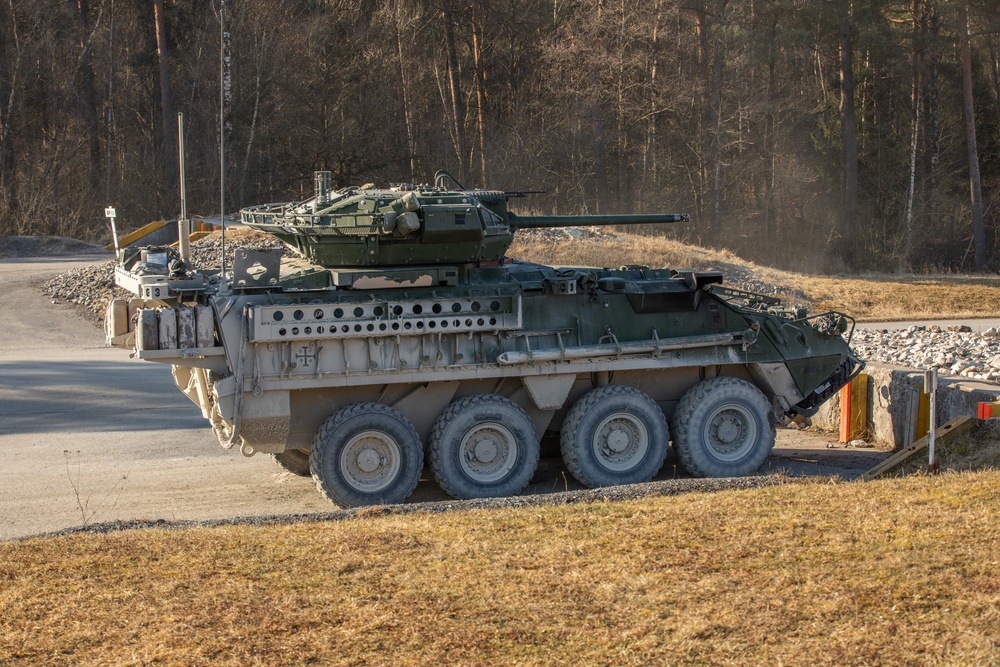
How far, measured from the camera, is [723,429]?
447 inches

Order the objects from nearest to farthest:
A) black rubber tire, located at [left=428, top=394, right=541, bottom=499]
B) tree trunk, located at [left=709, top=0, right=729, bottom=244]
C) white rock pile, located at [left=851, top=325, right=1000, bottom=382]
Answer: black rubber tire, located at [left=428, top=394, right=541, bottom=499] → white rock pile, located at [left=851, top=325, right=1000, bottom=382] → tree trunk, located at [left=709, top=0, right=729, bottom=244]

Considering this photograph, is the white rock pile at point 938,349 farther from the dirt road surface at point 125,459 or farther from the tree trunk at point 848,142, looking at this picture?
the tree trunk at point 848,142

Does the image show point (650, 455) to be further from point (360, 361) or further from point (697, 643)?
point (697, 643)

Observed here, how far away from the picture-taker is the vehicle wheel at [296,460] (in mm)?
11891

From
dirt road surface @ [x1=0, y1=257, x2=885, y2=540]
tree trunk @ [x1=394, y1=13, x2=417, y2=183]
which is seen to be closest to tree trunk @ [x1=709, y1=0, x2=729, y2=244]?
tree trunk @ [x1=394, y1=13, x2=417, y2=183]

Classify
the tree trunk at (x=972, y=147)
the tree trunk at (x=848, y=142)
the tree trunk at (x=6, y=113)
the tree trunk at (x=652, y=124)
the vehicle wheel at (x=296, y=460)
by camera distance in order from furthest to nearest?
the tree trunk at (x=848, y=142)
the tree trunk at (x=652, y=124)
the tree trunk at (x=972, y=147)
the tree trunk at (x=6, y=113)
the vehicle wheel at (x=296, y=460)

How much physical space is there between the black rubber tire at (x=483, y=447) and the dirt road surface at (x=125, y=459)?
18.1 inches

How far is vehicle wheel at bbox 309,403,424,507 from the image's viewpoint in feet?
33.7

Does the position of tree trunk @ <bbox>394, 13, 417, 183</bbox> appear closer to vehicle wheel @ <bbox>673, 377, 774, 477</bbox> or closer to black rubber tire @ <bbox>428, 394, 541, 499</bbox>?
vehicle wheel @ <bbox>673, 377, 774, 477</bbox>

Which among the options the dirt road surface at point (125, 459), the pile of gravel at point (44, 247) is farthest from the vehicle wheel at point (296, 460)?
the pile of gravel at point (44, 247)

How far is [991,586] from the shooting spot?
651 cm

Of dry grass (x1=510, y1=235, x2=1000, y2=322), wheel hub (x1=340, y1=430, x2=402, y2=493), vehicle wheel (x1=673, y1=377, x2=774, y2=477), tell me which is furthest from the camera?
dry grass (x1=510, y1=235, x2=1000, y2=322)

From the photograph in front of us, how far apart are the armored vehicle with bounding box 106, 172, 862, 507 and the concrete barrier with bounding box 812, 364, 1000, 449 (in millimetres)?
1260

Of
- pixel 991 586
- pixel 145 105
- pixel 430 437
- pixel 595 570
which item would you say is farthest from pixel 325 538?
pixel 145 105
